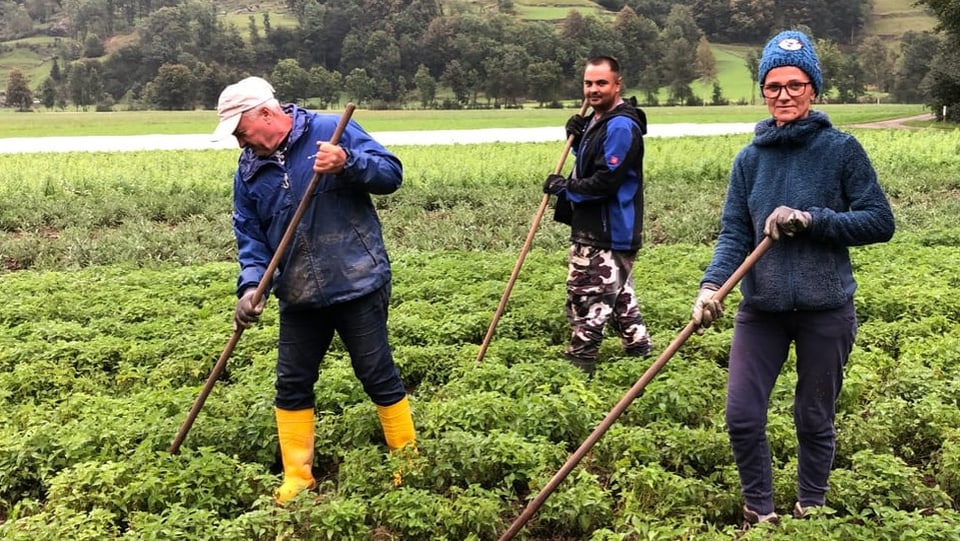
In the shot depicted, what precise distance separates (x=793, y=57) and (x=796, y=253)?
2.76ft

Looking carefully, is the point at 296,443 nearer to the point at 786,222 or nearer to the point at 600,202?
the point at 600,202

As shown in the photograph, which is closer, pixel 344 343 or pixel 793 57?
pixel 793 57

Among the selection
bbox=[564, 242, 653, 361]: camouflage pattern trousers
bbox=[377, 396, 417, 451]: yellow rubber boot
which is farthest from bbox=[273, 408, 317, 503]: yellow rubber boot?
bbox=[564, 242, 653, 361]: camouflage pattern trousers

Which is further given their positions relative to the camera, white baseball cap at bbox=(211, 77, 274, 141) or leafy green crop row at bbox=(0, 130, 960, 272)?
leafy green crop row at bbox=(0, 130, 960, 272)

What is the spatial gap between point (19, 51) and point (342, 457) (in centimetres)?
16362

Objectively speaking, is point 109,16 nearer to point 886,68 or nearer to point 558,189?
point 886,68

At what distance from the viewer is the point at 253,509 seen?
426 cm

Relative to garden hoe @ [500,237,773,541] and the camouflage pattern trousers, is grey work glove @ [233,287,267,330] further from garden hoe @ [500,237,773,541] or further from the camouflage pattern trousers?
the camouflage pattern trousers

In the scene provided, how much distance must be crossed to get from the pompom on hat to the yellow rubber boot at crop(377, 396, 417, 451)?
2.64 metres

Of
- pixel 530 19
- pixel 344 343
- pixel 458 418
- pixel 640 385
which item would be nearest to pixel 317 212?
pixel 344 343

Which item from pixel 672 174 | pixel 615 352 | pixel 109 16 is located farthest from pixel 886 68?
pixel 109 16

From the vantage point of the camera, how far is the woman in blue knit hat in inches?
131

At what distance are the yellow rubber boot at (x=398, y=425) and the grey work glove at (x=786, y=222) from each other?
90.9 inches

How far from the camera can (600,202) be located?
18.6ft
